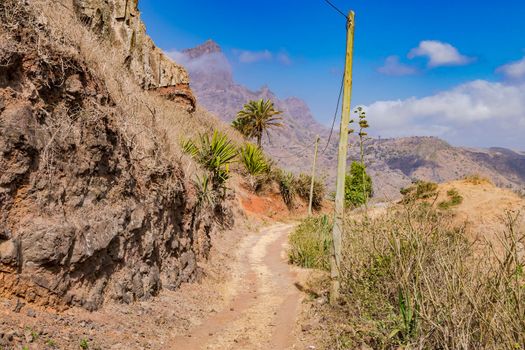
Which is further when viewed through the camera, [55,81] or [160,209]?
[160,209]

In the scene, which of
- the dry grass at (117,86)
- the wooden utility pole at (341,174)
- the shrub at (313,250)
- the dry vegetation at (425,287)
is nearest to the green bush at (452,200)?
the shrub at (313,250)

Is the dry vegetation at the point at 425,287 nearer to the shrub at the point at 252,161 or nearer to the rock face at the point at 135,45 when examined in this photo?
the rock face at the point at 135,45

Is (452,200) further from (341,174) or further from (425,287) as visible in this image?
(425,287)

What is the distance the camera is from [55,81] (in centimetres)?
716

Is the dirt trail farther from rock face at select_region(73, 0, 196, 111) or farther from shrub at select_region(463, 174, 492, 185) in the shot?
shrub at select_region(463, 174, 492, 185)

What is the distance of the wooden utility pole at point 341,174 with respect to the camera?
9031 mm

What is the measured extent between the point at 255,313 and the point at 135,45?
19.4 m

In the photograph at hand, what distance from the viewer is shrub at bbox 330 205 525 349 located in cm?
412

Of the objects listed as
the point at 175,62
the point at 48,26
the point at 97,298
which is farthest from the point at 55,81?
the point at 175,62

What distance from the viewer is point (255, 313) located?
9.56m

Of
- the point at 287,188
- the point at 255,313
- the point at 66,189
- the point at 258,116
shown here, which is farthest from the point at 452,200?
the point at 258,116

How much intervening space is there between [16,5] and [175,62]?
23945mm

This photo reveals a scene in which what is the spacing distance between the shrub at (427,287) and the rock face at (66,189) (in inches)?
180

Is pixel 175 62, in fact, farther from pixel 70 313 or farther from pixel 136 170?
pixel 70 313
